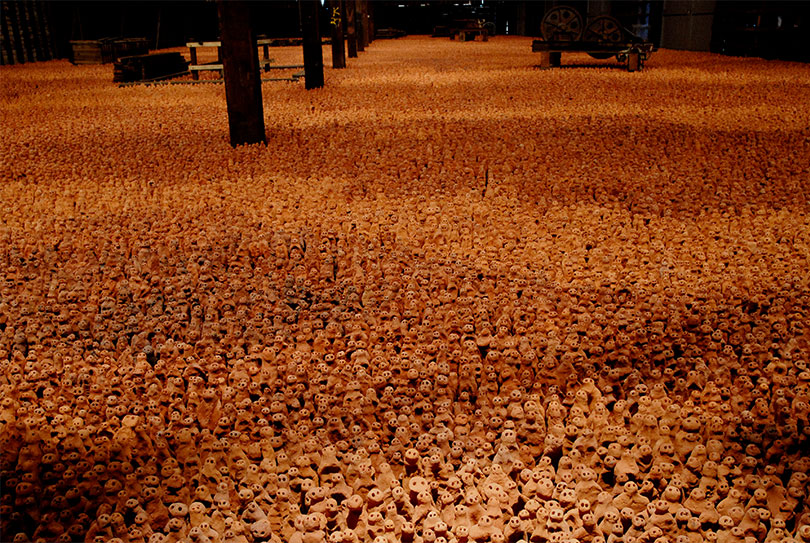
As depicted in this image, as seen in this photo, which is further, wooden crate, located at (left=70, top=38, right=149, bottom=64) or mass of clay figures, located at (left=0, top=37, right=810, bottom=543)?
wooden crate, located at (left=70, top=38, right=149, bottom=64)

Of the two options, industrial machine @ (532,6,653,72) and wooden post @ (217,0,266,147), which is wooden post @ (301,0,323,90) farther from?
industrial machine @ (532,6,653,72)

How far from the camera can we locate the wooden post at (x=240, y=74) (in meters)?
5.99

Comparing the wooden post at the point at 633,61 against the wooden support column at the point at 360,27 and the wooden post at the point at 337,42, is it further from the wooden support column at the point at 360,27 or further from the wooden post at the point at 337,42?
the wooden support column at the point at 360,27

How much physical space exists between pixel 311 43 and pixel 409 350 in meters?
8.58

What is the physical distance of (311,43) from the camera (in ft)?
32.7

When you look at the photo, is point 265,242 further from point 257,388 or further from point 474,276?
point 257,388

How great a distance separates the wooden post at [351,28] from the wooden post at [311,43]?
6.59m

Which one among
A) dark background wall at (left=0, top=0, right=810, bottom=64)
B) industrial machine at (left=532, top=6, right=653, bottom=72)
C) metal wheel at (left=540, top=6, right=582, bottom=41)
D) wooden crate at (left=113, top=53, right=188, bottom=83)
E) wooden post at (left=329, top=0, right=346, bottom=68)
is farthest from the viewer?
dark background wall at (left=0, top=0, right=810, bottom=64)

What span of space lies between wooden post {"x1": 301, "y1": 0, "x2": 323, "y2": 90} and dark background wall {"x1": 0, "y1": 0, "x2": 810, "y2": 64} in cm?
90

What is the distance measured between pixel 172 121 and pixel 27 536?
6.32m

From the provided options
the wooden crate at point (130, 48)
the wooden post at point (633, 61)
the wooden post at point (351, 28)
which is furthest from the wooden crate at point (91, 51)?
the wooden post at point (633, 61)

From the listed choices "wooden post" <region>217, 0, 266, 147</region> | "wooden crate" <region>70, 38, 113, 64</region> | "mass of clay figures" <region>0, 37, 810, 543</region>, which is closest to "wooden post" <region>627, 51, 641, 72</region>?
"mass of clay figures" <region>0, 37, 810, 543</region>

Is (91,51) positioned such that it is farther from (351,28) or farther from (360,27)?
(360,27)

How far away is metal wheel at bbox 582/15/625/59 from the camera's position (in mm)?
12961
